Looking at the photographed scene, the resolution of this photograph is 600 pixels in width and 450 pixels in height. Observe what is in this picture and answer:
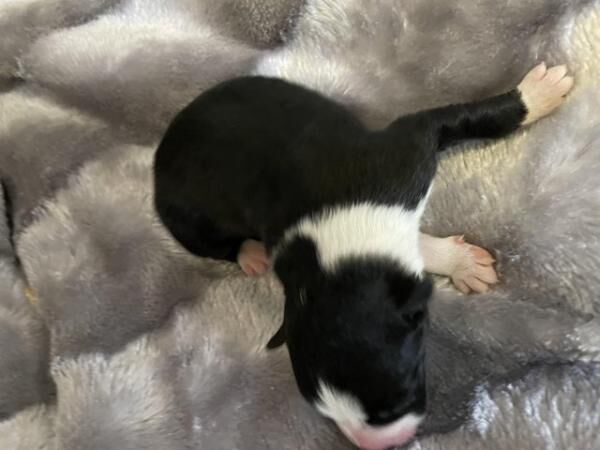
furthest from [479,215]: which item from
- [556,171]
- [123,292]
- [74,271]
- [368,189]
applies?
[74,271]

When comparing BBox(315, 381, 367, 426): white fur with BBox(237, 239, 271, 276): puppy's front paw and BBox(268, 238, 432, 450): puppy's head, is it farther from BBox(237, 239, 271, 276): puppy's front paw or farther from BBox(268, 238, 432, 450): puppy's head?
BBox(237, 239, 271, 276): puppy's front paw

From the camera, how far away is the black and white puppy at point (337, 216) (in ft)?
4.32

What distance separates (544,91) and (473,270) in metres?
0.40

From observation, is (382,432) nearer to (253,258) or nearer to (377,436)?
(377,436)

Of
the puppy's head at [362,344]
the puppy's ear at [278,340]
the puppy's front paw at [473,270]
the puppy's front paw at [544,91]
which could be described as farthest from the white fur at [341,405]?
the puppy's front paw at [544,91]

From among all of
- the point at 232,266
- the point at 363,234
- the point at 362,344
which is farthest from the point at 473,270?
the point at 232,266

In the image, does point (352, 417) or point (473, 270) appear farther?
point (473, 270)

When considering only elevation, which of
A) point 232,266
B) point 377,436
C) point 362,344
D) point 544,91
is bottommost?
point 232,266

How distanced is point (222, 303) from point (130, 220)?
0.33 m

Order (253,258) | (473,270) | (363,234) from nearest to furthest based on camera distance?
(363,234), (473,270), (253,258)

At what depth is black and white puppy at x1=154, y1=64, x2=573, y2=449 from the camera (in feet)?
4.32

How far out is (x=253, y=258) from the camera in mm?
1793

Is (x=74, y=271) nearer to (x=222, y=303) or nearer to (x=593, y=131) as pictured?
(x=222, y=303)

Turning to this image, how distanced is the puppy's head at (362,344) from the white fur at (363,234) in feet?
0.06
